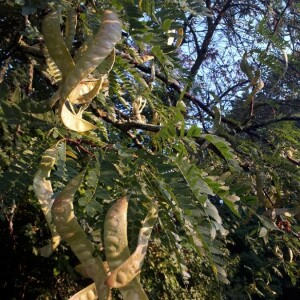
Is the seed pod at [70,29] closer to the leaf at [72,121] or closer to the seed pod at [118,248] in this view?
the leaf at [72,121]

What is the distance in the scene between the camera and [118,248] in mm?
750

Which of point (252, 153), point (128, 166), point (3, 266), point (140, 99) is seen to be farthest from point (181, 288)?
point (128, 166)

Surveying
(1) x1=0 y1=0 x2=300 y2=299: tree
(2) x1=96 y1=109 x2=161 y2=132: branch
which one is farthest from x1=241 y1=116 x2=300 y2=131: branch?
(2) x1=96 y1=109 x2=161 y2=132: branch

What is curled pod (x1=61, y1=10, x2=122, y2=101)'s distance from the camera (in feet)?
2.54

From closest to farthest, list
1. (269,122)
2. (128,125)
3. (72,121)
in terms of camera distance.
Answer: (72,121), (128,125), (269,122)

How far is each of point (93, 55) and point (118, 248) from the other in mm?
311

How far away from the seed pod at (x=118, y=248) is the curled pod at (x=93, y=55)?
0.22 m

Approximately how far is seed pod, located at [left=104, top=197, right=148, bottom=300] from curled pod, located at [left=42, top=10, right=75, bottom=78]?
27cm

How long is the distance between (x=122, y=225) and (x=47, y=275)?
2.87 metres

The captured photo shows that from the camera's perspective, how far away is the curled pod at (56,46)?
837 mm

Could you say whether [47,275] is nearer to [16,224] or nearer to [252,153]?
[16,224]

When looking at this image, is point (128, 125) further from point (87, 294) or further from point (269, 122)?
point (269, 122)

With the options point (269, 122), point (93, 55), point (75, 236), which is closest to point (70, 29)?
point (93, 55)

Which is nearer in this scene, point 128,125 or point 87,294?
point 87,294
